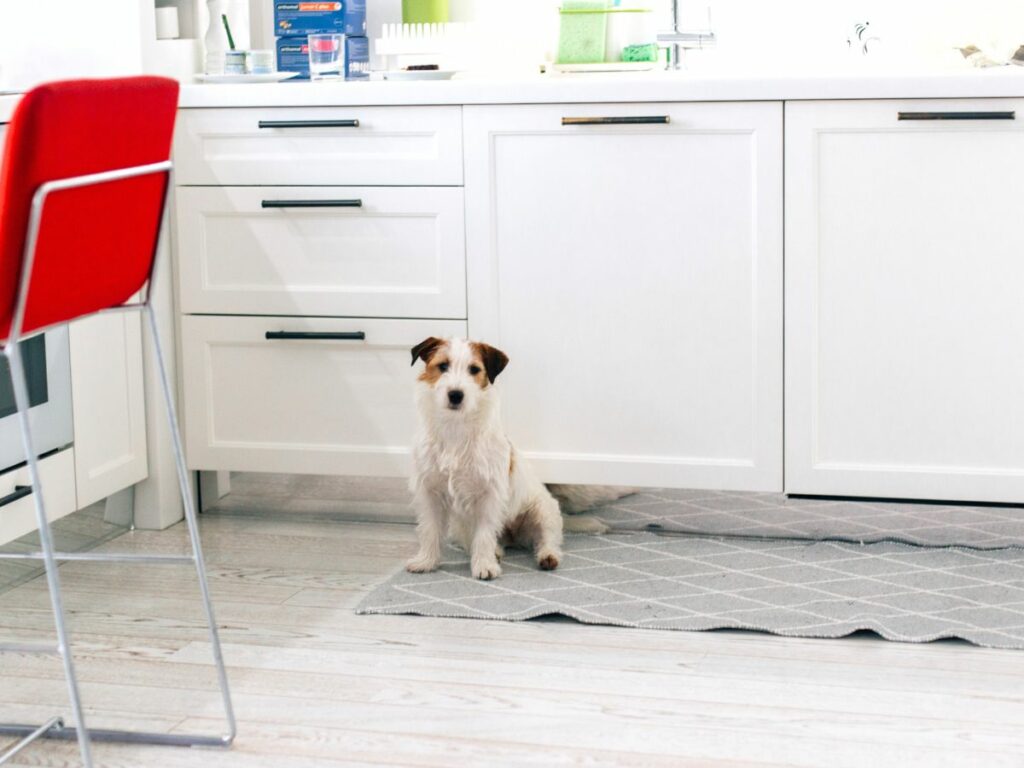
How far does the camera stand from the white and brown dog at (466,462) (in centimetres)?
264

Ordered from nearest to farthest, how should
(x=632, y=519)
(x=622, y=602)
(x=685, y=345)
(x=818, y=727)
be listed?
1. (x=818, y=727)
2. (x=622, y=602)
3. (x=685, y=345)
4. (x=632, y=519)

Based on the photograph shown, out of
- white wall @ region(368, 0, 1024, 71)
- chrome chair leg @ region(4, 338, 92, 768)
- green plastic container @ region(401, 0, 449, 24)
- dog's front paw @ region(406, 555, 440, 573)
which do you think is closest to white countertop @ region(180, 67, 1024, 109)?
white wall @ region(368, 0, 1024, 71)

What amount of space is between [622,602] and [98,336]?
117 centimetres

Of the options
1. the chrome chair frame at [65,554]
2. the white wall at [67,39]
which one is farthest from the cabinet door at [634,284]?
the chrome chair frame at [65,554]

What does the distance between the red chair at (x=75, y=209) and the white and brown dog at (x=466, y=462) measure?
83cm

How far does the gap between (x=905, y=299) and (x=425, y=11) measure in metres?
1.36

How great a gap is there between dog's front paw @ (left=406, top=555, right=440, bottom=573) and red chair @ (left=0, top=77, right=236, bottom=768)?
84 cm

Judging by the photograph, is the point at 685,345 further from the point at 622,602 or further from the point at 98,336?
the point at 98,336

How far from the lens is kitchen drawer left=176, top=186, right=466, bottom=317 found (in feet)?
9.38

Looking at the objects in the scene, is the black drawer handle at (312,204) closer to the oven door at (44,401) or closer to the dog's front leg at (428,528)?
the oven door at (44,401)

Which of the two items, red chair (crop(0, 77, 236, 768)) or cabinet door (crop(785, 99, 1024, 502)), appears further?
cabinet door (crop(785, 99, 1024, 502))

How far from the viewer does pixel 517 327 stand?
2855 millimetres

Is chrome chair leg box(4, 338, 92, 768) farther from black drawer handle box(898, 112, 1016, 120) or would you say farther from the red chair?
black drawer handle box(898, 112, 1016, 120)

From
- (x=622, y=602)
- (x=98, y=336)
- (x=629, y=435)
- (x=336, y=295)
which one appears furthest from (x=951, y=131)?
(x=98, y=336)
